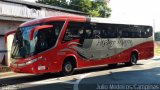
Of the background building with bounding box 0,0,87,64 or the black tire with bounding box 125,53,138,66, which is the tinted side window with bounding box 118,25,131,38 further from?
the background building with bounding box 0,0,87,64

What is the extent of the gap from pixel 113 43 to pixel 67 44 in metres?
4.82

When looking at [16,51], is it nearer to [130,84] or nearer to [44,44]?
[44,44]

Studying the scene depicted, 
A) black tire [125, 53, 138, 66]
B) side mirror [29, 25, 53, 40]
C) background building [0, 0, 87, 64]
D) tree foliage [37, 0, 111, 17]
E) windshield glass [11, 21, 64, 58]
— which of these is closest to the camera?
side mirror [29, 25, 53, 40]

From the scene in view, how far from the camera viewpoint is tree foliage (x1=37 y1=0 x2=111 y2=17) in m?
58.2

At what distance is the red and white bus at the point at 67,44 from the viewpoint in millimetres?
15727

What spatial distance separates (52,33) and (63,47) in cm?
102

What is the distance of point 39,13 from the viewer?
91.6 ft

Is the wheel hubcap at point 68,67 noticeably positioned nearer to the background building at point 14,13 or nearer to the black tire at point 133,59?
the black tire at point 133,59

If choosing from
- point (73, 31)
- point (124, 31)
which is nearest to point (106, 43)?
point (124, 31)

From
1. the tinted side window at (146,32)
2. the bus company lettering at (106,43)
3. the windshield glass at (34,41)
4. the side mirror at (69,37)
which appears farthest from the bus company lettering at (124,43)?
the windshield glass at (34,41)

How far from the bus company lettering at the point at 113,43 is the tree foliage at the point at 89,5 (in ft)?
114

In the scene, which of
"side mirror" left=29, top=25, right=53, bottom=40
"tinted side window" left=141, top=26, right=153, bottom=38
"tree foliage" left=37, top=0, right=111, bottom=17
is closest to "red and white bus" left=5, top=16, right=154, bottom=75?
"side mirror" left=29, top=25, right=53, bottom=40

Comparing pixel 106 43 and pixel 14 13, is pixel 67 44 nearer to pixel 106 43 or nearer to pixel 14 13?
pixel 106 43

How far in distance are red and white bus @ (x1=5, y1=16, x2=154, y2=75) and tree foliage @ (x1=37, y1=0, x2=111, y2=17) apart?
1411 inches
